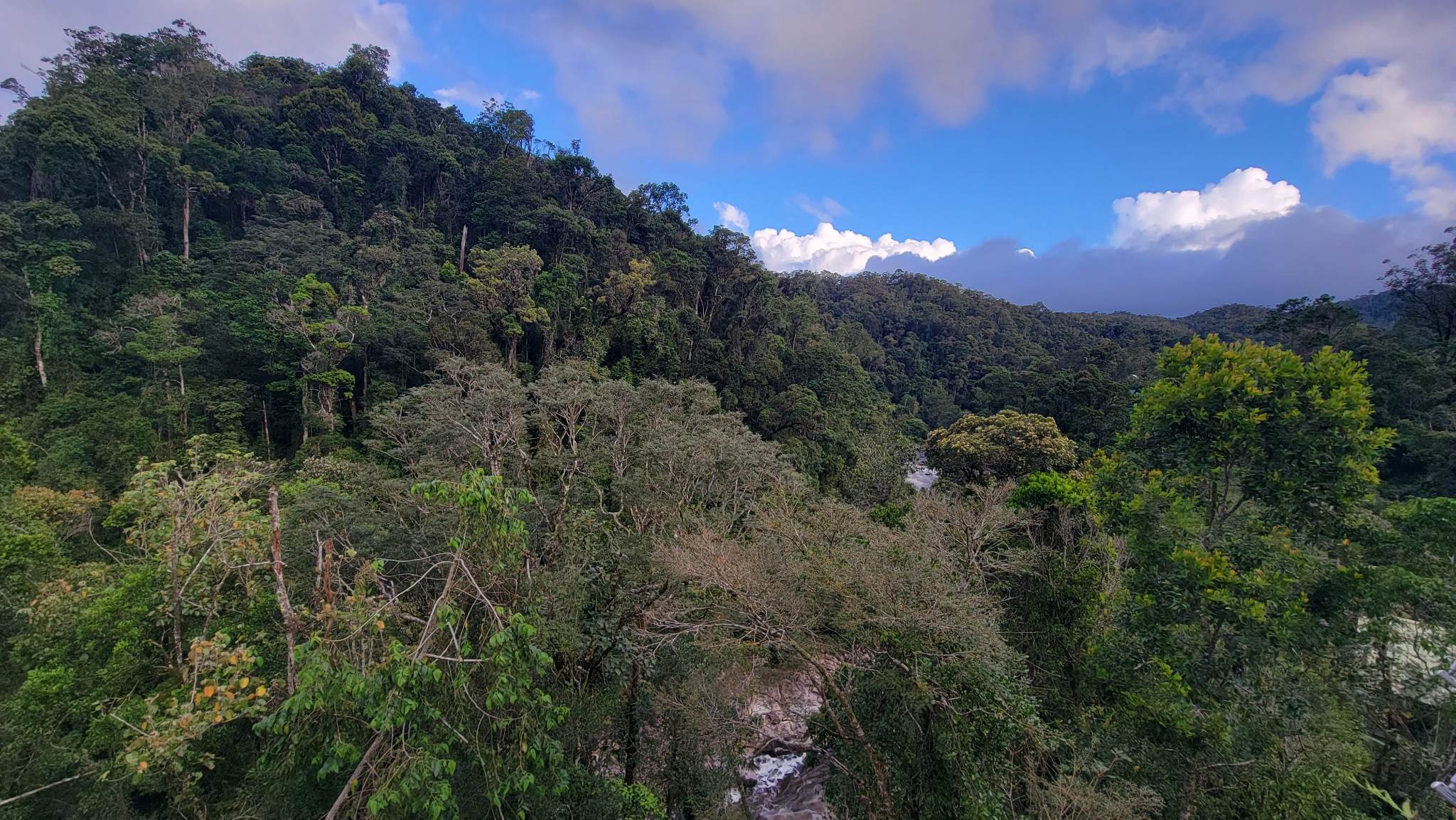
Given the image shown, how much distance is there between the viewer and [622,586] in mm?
7211

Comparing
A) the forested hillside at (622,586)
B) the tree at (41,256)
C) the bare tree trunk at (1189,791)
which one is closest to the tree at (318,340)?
the forested hillside at (622,586)

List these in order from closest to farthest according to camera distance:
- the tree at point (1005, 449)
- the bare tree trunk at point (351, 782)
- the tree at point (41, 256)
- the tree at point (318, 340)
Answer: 1. the bare tree trunk at point (351, 782)
2. the tree at point (41, 256)
3. the tree at point (318, 340)
4. the tree at point (1005, 449)

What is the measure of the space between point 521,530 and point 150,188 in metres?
30.3

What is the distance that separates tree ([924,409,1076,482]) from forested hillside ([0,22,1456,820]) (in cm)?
17

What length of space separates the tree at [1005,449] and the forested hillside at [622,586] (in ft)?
0.57

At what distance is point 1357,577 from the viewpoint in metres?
4.58

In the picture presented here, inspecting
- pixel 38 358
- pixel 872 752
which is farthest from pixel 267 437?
pixel 872 752

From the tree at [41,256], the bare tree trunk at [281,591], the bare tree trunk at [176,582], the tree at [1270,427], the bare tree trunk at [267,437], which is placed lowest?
the bare tree trunk at [267,437]

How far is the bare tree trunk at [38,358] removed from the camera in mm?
14918

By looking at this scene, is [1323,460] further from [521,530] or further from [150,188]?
[150,188]

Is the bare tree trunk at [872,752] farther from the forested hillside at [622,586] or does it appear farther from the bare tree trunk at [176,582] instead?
the bare tree trunk at [176,582]

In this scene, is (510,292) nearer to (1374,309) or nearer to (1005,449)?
(1005,449)

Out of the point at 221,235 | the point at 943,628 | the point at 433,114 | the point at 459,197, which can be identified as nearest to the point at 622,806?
the point at 943,628

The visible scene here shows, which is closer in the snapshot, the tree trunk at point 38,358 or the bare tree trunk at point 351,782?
the bare tree trunk at point 351,782
